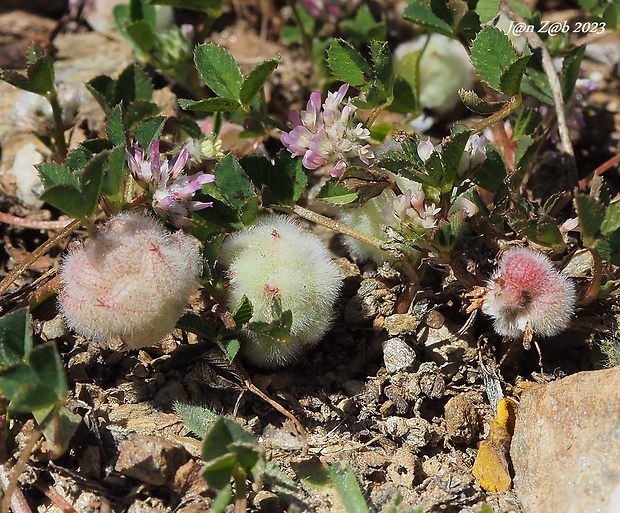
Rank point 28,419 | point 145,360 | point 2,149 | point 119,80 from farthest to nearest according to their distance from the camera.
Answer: point 2,149
point 119,80
point 145,360
point 28,419

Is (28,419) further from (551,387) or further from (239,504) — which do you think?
(551,387)

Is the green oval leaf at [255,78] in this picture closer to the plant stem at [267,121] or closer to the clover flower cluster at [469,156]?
the plant stem at [267,121]

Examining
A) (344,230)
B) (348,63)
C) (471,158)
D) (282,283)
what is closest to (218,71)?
(348,63)

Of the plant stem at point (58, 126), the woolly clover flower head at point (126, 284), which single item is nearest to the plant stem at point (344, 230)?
the woolly clover flower head at point (126, 284)

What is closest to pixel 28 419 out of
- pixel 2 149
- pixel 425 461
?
pixel 425 461

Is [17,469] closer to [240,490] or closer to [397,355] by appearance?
[240,490]

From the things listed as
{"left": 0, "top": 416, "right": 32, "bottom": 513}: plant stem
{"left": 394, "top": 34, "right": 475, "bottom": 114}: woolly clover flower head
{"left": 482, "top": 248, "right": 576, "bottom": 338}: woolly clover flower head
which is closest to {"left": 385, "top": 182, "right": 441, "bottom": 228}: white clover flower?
{"left": 482, "top": 248, "right": 576, "bottom": 338}: woolly clover flower head

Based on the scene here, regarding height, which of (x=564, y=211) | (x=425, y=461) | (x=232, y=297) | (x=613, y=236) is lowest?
(x=425, y=461)
